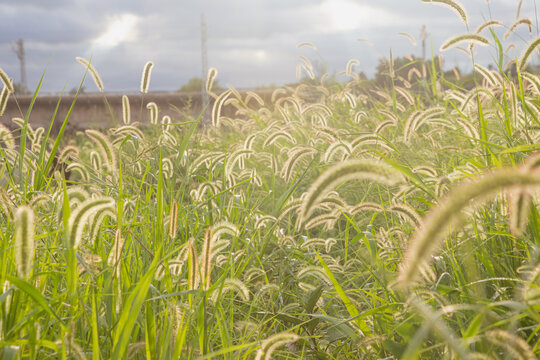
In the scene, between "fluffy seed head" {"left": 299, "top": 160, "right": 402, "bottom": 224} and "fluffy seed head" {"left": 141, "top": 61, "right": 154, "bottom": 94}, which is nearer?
"fluffy seed head" {"left": 299, "top": 160, "right": 402, "bottom": 224}

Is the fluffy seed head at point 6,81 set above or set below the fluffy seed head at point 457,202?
above

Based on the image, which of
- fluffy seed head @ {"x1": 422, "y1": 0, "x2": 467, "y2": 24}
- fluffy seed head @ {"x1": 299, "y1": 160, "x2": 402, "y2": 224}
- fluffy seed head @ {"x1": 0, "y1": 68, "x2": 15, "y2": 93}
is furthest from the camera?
fluffy seed head @ {"x1": 0, "y1": 68, "x2": 15, "y2": 93}

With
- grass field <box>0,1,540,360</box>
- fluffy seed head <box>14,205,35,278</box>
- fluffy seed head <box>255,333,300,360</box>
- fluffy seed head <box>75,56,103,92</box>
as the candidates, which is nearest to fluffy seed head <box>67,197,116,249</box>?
grass field <box>0,1,540,360</box>

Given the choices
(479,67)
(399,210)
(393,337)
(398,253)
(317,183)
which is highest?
(479,67)

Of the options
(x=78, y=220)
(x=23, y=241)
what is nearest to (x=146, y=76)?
(x=78, y=220)

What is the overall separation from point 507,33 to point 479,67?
0.59 m

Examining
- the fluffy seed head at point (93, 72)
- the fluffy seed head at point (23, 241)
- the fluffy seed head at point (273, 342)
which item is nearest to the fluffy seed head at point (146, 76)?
the fluffy seed head at point (93, 72)

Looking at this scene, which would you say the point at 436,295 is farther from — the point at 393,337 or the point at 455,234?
the point at 455,234

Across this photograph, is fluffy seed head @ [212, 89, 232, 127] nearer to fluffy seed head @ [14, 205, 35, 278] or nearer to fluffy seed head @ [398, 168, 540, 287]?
fluffy seed head @ [14, 205, 35, 278]

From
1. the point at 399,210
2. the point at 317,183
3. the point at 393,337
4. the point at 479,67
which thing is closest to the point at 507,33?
the point at 479,67

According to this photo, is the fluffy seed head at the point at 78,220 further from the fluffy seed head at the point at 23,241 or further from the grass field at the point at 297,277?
the fluffy seed head at the point at 23,241

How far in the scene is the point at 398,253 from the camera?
2395 mm

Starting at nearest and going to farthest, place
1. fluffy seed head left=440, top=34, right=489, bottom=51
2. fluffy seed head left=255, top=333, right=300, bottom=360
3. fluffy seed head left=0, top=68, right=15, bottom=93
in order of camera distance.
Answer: fluffy seed head left=255, top=333, right=300, bottom=360 → fluffy seed head left=440, top=34, right=489, bottom=51 → fluffy seed head left=0, top=68, right=15, bottom=93

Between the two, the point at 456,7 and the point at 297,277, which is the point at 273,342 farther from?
the point at 456,7
